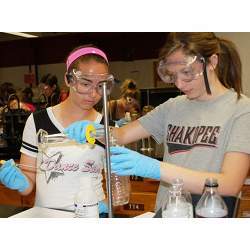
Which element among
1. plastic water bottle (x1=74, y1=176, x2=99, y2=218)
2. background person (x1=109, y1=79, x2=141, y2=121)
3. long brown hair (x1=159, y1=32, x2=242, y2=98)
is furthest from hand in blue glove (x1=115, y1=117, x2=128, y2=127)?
plastic water bottle (x1=74, y1=176, x2=99, y2=218)

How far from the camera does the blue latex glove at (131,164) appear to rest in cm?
112

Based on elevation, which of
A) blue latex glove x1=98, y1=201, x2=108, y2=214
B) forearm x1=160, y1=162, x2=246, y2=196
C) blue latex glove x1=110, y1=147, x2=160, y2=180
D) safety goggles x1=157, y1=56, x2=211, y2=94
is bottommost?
blue latex glove x1=98, y1=201, x2=108, y2=214

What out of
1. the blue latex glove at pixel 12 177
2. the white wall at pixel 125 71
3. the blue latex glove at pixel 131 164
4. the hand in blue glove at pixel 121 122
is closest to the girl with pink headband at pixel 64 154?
the blue latex glove at pixel 12 177

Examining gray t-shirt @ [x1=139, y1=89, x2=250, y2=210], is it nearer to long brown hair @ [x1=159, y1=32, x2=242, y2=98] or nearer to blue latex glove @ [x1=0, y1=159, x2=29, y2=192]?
long brown hair @ [x1=159, y1=32, x2=242, y2=98]

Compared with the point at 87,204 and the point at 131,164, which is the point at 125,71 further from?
the point at 87,204

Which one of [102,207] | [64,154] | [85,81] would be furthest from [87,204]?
[85,81]

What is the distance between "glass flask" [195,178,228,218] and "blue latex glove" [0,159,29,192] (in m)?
0.74

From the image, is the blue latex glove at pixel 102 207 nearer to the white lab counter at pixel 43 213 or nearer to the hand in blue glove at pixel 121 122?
the white lab counter at pixel 43 213

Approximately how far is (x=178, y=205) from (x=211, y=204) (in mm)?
93

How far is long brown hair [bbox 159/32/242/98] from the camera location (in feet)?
3.73
